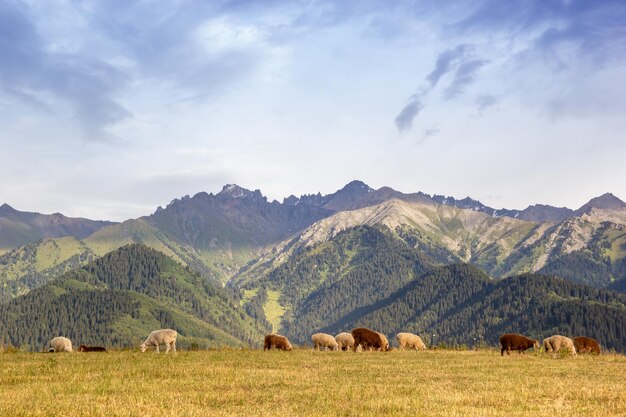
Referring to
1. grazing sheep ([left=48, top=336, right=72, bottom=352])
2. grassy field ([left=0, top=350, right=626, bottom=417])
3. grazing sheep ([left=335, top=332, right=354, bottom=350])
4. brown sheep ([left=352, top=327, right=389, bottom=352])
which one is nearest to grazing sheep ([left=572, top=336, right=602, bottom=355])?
grassy field ([left=0, top=350, right=626, bottom=417])

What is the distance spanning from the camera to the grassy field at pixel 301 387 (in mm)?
18453

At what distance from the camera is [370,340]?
1898 inches

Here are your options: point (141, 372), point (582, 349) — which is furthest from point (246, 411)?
point (582, 349)

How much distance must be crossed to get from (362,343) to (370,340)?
737mm

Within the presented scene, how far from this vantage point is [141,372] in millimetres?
27141

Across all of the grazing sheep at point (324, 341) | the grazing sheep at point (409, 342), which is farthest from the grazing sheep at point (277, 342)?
the grazing sheep at point (409, 342)

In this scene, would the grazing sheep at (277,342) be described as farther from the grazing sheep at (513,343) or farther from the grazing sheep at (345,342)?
the grazing sheep at (513,343)

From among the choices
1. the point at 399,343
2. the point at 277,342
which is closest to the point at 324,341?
the point at 277,342

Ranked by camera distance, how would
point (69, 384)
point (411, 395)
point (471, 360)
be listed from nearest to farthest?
1. point (411, 395)
2. point (69, 384)
3. point (471, 360)

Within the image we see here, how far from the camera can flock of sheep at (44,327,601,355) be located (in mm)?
44250

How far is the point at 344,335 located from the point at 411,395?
2952 cm

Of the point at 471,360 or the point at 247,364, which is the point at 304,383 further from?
the point at 471,360

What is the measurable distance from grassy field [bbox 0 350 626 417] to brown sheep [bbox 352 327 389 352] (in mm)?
13088

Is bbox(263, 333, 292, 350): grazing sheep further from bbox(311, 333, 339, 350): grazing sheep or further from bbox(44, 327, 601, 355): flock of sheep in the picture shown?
bbox(311, 333, 339, 350): grazing sheep
